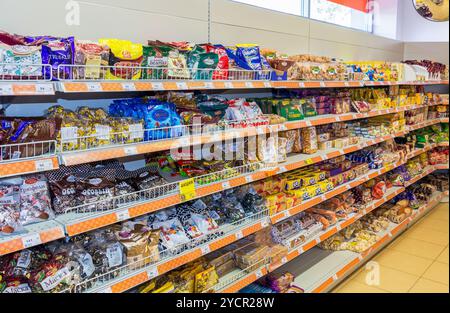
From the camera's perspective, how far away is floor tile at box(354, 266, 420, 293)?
3553 millimetres

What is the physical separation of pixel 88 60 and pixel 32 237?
2.58ft

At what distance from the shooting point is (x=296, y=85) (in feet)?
9.48

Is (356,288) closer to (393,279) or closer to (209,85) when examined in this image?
(393,279)

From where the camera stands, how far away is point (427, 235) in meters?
4.90

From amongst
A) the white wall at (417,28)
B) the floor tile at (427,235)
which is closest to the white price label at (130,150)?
the floor tile at (427,235)

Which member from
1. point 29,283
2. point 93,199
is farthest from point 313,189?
point 29,283

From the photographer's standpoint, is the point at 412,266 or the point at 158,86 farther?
the point at 412,266

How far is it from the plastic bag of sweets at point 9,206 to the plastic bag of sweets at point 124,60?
0.65m

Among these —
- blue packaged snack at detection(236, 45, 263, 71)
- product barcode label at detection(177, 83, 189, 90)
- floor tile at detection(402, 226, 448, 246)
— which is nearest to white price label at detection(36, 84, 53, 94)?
product barcode label at detection(177, 83, 189, 90)

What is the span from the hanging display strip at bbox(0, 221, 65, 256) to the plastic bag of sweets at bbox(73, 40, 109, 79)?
651 millimetres

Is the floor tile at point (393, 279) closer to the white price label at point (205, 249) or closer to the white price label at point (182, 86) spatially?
the white price label at point (205, 249)

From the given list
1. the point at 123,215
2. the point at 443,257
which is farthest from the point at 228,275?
the point at 443,257

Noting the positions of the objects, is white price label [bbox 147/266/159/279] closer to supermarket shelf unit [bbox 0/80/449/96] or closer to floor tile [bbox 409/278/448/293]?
supermarket shelf unit [bbox 0/80/449/96]

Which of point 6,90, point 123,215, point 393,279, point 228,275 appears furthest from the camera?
point 393,279
